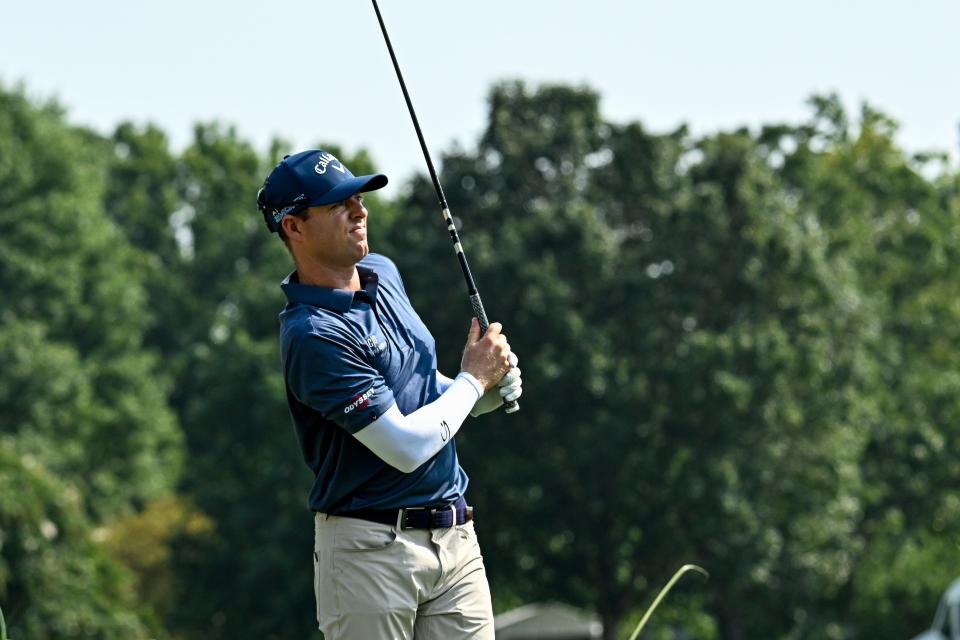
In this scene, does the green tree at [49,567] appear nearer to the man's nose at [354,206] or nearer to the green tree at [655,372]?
the green tree at [655,372]

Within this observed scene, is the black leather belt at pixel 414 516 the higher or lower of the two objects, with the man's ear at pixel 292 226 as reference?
lower

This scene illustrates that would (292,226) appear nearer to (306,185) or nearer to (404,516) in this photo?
(306,185)

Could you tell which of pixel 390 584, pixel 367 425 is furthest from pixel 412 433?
pixel 390 584

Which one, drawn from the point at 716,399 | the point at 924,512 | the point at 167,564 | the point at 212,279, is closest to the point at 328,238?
the point at 716,399

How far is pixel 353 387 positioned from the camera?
13.1ft

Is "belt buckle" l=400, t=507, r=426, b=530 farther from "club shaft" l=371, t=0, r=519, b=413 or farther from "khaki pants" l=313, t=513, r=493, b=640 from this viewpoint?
"club shaft" l=371, t=0, r=519, b=413

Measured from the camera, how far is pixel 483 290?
29.7 metres

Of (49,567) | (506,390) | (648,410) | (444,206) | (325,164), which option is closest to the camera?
(325,164)

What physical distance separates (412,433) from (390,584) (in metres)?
0.38

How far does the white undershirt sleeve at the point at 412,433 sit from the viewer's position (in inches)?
157

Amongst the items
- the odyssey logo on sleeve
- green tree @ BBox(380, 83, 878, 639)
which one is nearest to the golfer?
the odyssey logo on sleeve

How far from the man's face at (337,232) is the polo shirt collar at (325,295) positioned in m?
0.08

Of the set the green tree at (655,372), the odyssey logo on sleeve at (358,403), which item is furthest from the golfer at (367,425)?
the green tree at (655,372)

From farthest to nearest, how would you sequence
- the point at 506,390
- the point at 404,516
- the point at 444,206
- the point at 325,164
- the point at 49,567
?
the point at 49,567, the point at 444,206, the point at 506,390, the point at 325,164, the point at 404,516
